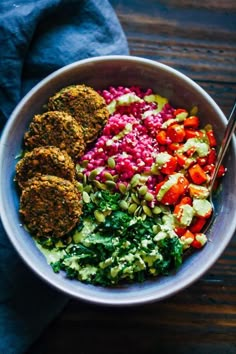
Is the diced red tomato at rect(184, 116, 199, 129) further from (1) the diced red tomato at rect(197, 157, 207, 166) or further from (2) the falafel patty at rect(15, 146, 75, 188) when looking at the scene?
(2) the falafel patty at rect(15, 146, 75, 188)

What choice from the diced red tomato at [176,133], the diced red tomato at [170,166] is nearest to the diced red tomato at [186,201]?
the diced red tomato at [170,166]

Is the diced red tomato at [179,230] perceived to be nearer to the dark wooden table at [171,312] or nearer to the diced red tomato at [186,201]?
the diced red tomato at [186,201]

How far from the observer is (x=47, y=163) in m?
2.16

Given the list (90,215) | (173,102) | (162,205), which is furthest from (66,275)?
(173,102)

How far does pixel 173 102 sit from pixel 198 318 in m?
0.86

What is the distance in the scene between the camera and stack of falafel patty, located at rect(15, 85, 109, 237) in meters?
2.15

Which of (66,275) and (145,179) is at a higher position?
(145,179)

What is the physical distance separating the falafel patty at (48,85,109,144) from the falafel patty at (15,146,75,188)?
148 mm

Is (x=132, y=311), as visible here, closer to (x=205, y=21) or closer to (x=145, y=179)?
(x=145, y=179)

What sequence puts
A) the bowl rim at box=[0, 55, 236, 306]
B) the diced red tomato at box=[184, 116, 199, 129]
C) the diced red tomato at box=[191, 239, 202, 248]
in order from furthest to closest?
the diced red tomato at box=[184, 116, 199, 129], the diced red tomato at box=[191, 239, 202, 248], the bowl rim at box=[0, 55, 236, 306]

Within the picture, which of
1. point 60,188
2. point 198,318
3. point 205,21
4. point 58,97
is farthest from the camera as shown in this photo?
point 205,21

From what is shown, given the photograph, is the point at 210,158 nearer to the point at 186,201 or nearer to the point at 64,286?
the point at 186,201

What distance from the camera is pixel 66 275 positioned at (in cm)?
219

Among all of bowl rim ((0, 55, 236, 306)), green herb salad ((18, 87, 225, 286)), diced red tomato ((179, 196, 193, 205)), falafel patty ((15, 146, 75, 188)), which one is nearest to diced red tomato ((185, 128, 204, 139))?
green herb salad ((18, 87, 225, 286))
